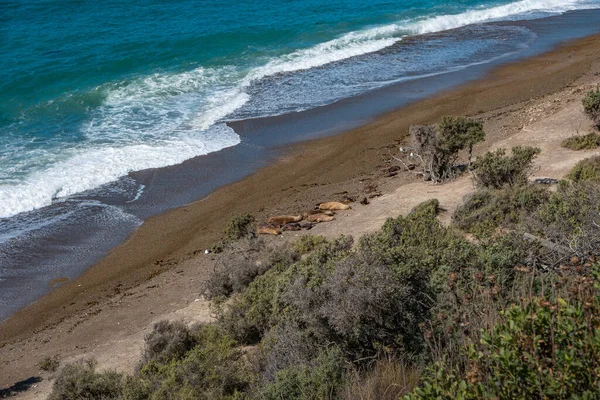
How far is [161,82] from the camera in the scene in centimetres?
2806

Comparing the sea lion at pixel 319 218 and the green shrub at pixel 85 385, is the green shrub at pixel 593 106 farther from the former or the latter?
the green shrub at pixel 85 385

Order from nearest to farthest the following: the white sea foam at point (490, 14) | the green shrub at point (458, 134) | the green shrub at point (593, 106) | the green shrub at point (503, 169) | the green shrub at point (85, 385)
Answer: the green shrub at point (85, 385)
the green shrub at point (503, 169)
the green shrub at point (458, 134)
the green shrub at point (593, 106)
the white sea foam at point (490, 14)

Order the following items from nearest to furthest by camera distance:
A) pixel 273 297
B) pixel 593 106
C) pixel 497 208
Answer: pixel 273 297 < pixel 497 208 < pixel 593 106

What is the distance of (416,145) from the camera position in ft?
53.4

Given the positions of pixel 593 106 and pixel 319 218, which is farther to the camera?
pixel 593 106

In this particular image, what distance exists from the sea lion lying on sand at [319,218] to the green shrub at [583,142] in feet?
19.9

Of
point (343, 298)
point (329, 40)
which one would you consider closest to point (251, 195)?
point (343, 298)

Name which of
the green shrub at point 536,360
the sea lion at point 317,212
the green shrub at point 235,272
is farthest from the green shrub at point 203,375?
the sea lion at point 317,212

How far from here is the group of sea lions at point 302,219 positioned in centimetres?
1421

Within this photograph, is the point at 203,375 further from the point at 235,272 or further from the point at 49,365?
the point at 49,365

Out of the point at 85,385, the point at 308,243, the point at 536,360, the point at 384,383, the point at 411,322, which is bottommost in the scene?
the point at 308,243

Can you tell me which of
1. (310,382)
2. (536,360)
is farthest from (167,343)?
(536,360)

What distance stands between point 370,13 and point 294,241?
31715mm

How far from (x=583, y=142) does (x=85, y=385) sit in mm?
12314
